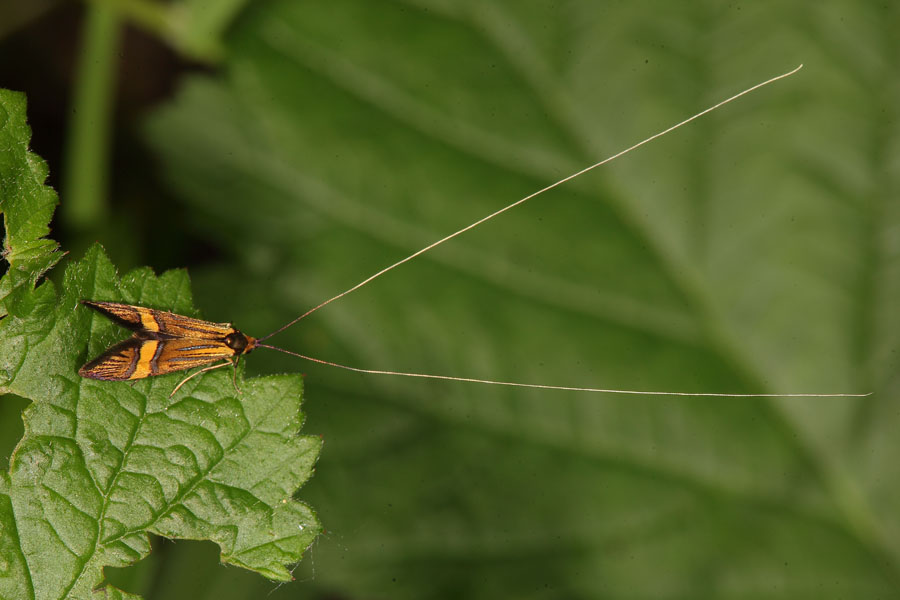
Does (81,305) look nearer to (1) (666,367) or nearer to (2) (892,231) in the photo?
(1) (666,367)

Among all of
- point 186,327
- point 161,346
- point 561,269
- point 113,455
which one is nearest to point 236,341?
point 186,327

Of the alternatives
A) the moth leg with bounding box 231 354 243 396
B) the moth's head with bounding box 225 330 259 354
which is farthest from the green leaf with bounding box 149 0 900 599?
the moth leg with bounding box 231 354 243 396

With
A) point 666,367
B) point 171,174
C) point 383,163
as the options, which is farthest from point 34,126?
point 666,367

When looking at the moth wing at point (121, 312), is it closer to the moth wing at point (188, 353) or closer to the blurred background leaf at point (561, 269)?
the moth wing at point (188, 353)

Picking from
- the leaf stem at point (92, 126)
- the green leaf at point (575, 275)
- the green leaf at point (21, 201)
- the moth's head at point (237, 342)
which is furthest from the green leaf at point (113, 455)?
the leaf stem at point (92, 126)

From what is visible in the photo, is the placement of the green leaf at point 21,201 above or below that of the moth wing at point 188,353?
above

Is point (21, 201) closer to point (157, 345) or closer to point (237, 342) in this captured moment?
point (157, 345)

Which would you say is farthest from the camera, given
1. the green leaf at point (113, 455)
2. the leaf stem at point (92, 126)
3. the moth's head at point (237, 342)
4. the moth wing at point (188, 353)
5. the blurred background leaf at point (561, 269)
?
the leaf stem at point (92, 126)
